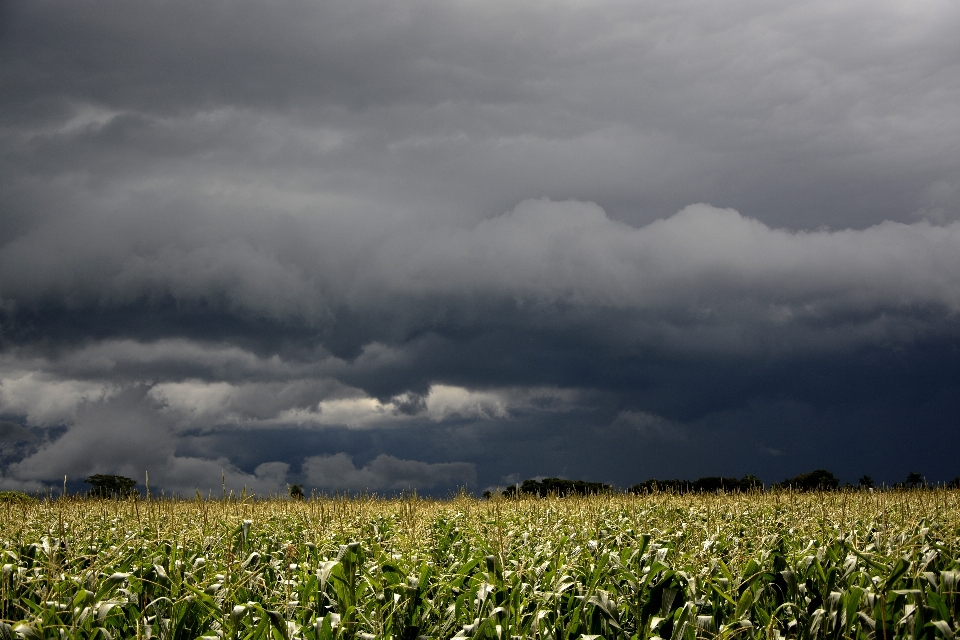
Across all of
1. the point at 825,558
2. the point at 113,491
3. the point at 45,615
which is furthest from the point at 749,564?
the point at 113,491

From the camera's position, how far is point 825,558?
9859 mm

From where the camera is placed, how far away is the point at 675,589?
7598mm

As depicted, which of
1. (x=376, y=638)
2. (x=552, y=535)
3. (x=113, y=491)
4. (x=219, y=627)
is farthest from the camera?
(x=113, y=491)

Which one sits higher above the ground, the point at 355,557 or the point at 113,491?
the point at 355,557

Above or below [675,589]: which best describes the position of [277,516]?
below

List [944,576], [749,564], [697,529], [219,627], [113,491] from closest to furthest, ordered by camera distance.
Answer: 1. [944,576]
2. [219,627]
3. [749,564]
4. [697,529]
5. [113,491]

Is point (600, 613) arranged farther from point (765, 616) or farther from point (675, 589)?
point (765, 616)

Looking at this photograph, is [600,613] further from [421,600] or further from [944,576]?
[944,576]

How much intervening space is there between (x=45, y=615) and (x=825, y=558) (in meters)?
10.1

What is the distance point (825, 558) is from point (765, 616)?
98.2 inches

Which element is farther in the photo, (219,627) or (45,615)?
(219,627)

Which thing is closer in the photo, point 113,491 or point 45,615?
point 45,615

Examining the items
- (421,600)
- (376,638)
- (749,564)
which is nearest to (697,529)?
(749,564)

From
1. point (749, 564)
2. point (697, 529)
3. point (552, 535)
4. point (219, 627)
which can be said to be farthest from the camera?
point (697, 529)
